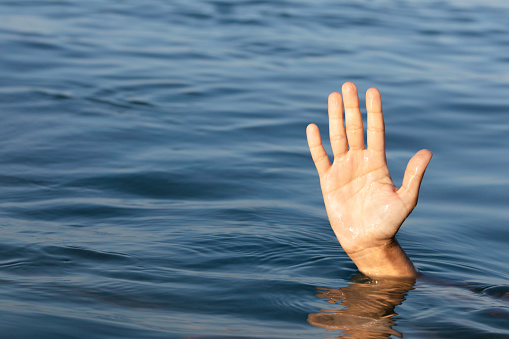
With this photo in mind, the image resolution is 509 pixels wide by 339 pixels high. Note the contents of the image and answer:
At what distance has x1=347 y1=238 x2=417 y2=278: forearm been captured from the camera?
2.94m

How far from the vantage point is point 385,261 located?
2.96 meters

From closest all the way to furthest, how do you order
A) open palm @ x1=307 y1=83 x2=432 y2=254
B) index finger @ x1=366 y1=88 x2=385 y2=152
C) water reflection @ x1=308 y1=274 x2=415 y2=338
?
water reflection @ x1=308 y1=274 x2=415 y2=338 < open palm @ x1=307 y1=83 x2=432 y2=254 < index finger @ x1=366 y1=88 x2=385 y2=152

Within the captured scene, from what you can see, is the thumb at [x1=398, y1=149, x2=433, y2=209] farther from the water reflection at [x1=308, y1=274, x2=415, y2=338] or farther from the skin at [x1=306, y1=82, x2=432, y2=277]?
the water reflection at [x1=308, y1=274, x2=415, y2=338]

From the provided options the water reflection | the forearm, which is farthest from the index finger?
the water reflection

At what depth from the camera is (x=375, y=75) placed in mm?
7574

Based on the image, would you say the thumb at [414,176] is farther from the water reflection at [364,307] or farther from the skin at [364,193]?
the water reflection at [364,307]

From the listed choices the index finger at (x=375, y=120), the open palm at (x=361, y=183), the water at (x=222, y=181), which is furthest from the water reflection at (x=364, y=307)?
the index finger at (x=375, y=120)

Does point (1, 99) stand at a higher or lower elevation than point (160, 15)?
lower

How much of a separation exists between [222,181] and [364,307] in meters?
1.86

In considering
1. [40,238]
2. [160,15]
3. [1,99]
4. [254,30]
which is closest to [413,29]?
[254,30]

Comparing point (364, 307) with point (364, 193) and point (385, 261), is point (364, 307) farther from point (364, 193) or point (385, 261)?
point (364, 193)

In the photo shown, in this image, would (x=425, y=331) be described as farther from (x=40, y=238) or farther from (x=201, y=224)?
(x=40, y=238)

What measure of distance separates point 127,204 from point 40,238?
2.31ft

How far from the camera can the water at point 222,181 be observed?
2.64 metres
